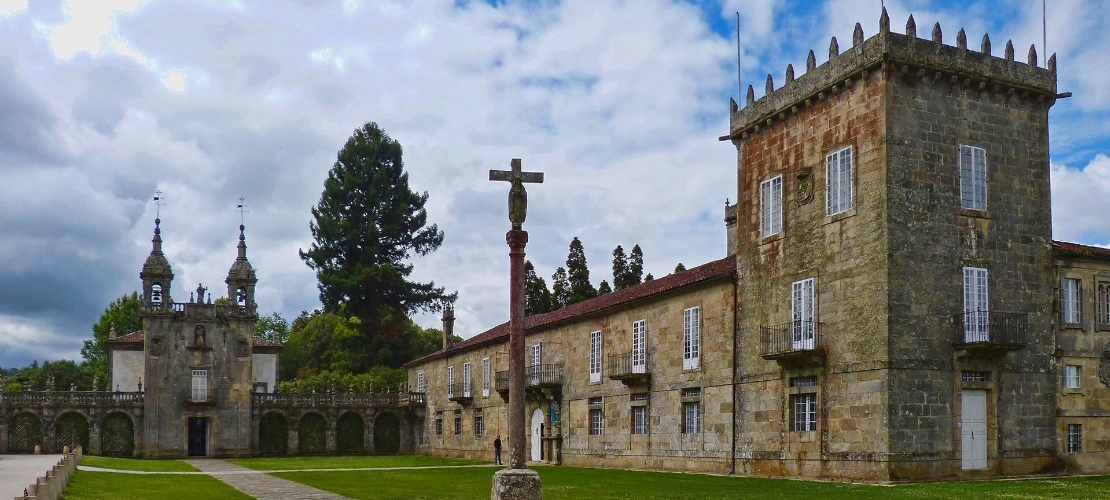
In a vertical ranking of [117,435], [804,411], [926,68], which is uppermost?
[926,68]

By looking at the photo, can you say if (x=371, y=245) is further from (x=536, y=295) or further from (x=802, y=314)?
(x=802, y=314)

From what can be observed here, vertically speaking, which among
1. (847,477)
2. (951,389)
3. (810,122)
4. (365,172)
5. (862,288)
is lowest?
(847,477)

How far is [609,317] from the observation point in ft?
144

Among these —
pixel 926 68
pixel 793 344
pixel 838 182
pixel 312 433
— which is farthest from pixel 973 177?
pixel 312 433

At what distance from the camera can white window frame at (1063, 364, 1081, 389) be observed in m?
31.3

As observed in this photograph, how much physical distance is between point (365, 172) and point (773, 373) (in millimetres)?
61035

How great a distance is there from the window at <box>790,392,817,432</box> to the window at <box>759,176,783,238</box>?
5225 mm

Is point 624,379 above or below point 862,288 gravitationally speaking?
below

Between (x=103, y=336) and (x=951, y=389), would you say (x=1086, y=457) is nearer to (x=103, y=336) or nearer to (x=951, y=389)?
(x=951, y=389)

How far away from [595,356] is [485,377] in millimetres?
13192

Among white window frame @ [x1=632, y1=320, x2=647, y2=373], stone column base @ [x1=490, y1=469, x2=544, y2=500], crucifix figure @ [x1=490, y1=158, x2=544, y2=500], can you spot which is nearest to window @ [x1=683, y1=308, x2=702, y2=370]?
white window frame @ [x1=632, y1=320, x2=647, y2=373]

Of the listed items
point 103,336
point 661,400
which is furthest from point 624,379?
point 103,336

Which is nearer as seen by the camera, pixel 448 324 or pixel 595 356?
pixel 595 356

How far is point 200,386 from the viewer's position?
65.5m
